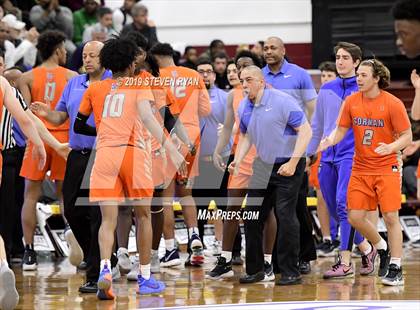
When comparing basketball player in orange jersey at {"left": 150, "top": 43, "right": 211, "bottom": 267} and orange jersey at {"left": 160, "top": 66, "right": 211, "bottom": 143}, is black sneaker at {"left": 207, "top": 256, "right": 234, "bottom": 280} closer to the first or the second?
basketball player in orange jersey at {"left": 150, "top": 43, "right": 211, "bottom": 267}

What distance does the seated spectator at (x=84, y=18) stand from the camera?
15.5 metres

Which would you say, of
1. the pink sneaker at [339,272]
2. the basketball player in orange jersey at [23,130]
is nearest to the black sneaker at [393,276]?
the pink sneaker at [339,272]

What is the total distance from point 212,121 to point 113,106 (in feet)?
10.2

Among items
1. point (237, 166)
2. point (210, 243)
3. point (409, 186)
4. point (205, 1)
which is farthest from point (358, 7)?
point (237, 166)

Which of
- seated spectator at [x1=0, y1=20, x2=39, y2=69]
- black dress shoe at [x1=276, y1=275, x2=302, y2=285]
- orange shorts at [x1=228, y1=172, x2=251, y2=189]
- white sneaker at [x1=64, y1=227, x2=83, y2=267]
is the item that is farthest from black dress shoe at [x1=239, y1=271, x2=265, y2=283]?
seated spectator at [x1=0, y1=20, x2=39, y2=69]

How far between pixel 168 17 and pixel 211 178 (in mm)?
6240

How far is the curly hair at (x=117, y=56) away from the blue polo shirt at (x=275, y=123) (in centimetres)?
138

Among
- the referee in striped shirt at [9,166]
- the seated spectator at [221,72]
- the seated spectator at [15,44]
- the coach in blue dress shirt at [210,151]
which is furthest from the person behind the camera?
the seated spectator at [221,72]

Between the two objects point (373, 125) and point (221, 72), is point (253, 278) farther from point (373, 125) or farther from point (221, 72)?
point (221, 72)

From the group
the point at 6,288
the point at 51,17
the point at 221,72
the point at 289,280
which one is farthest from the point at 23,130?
the point at 51,17

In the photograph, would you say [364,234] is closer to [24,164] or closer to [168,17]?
[24,164]

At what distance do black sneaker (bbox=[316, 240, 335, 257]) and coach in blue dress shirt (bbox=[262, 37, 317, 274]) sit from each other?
143 centimetres

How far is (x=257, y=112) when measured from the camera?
9445 mm

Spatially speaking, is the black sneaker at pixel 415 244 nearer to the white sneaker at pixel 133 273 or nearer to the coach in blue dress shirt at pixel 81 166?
the white sneaker at pixel 133 273
